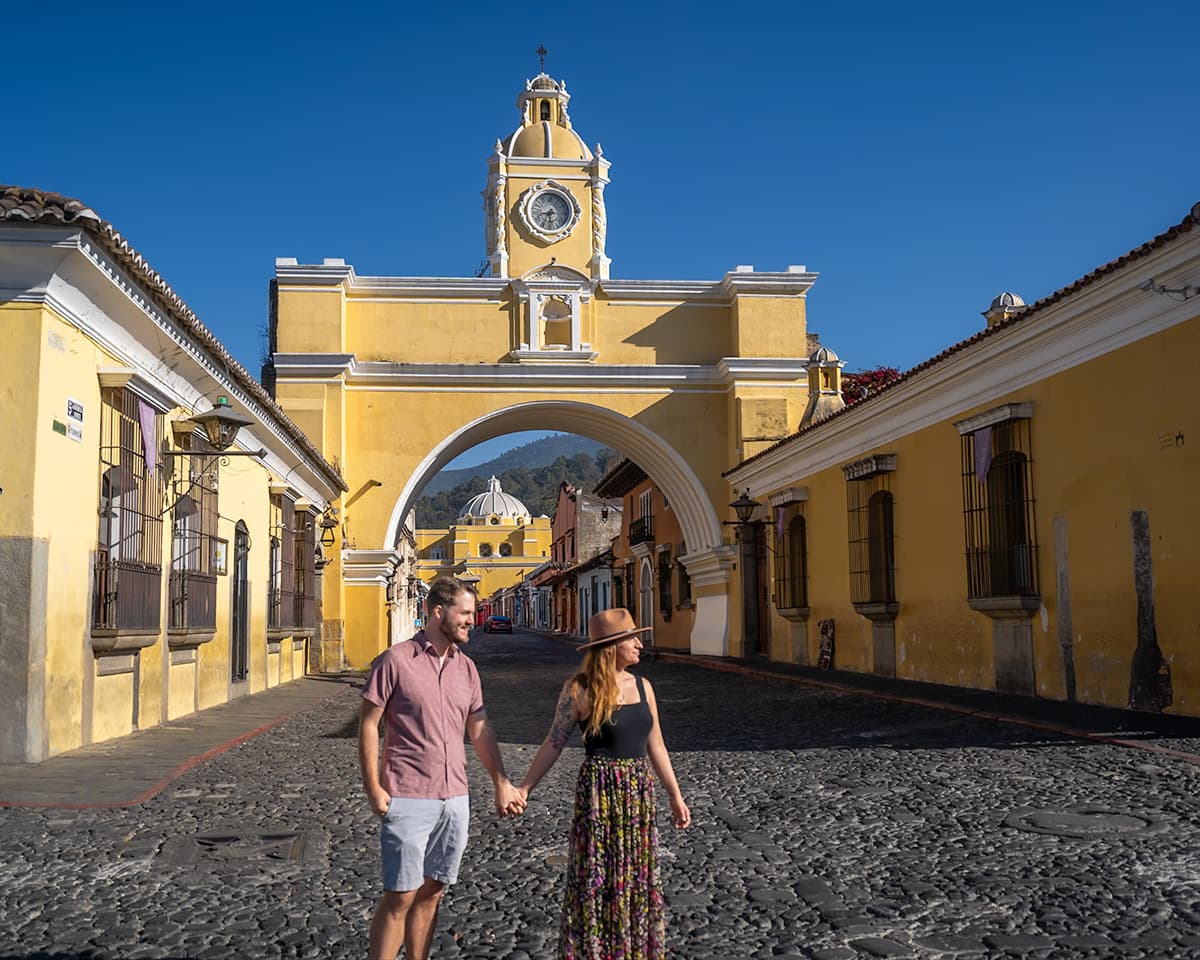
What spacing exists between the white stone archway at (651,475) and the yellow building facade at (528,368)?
56mm

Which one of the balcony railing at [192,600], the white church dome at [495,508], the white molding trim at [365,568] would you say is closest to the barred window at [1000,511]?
the balcony railing at [192,600]

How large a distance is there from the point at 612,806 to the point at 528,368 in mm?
20473

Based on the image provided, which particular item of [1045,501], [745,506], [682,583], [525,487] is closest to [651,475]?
[745,506]

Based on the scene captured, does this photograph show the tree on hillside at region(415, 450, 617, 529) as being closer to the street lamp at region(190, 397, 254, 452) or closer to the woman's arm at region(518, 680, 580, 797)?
the street lamp at region(190, 397, 254, 452)

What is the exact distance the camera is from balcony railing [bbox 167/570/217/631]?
1097cm

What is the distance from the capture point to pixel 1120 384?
10344mm

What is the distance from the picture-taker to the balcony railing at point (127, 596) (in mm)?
8945

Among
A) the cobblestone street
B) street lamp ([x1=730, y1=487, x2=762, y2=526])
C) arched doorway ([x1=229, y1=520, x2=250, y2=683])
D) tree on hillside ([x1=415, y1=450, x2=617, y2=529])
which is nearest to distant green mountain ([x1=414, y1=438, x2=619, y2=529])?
tree on hillside ([x1=415, y1=450, x2=617, y2=529])

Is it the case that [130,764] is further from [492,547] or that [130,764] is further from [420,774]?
[492,547]

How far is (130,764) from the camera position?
7945mm

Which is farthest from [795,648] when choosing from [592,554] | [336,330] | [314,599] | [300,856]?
[592,554]

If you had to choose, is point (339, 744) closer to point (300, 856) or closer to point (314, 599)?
point (300, 856)

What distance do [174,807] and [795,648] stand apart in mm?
14782

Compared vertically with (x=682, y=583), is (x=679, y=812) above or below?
below
